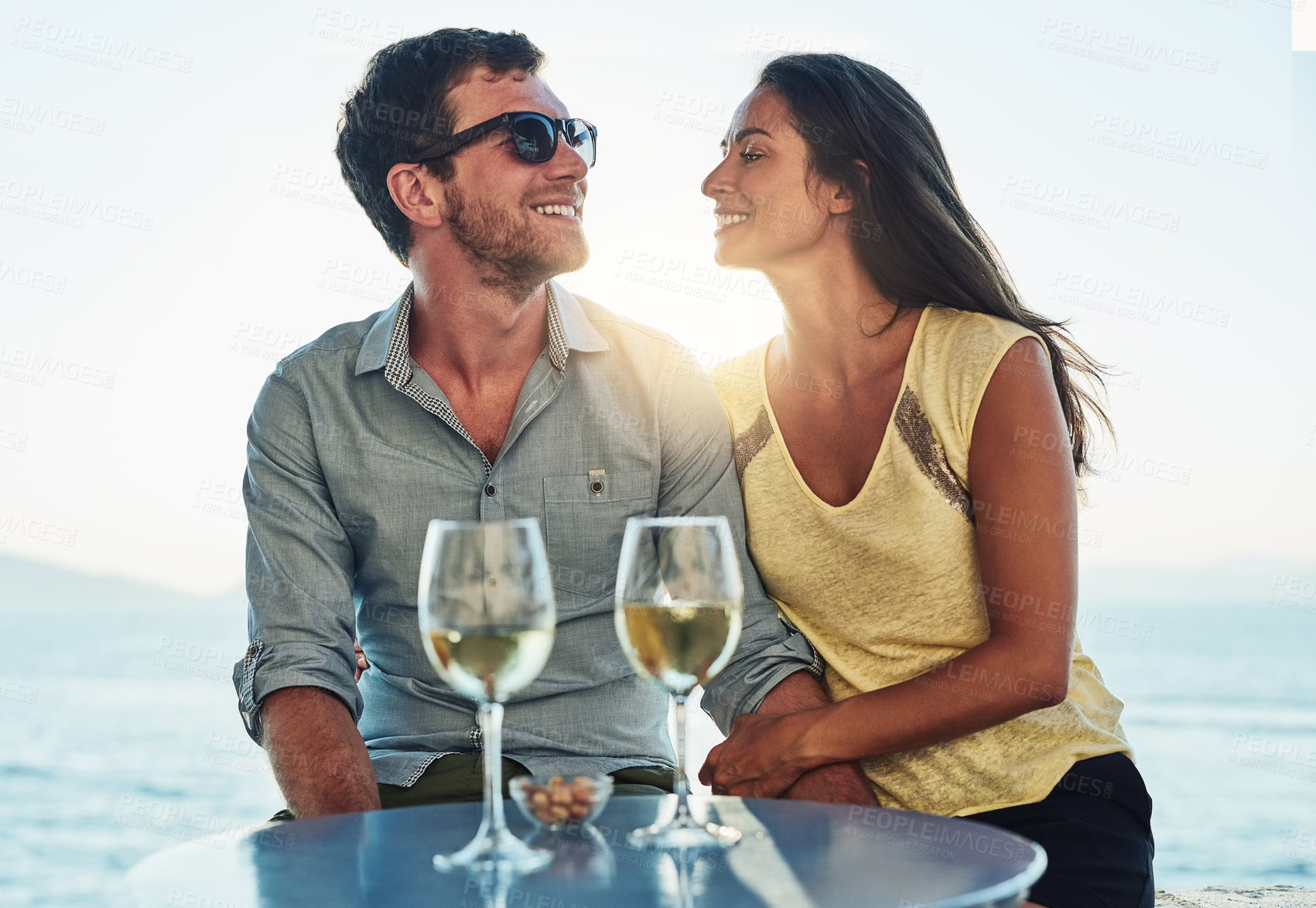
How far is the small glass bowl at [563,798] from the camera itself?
123cm

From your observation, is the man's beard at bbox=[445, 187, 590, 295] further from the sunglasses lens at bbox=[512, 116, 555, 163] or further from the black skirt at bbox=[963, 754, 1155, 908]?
the black skirt at bbox=[963, 754, 1155, 908]

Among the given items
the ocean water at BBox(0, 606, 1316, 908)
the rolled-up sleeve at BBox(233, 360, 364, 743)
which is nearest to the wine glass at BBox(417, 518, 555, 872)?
the rolled-up sleeve at BBox(233, 360, 364, 743)

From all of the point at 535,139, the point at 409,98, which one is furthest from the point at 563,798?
the point at 409,98

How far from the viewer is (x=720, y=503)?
233 centimetres

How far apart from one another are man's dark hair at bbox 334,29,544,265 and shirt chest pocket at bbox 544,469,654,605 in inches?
34.9

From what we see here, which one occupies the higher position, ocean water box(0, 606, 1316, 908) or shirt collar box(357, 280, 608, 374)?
shirt collar box(357, 280, 608, 374)

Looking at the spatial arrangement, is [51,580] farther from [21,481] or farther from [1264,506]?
[1264,506]

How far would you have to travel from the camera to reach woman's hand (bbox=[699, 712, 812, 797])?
1.95 metres

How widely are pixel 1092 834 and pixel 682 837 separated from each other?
3.51ft

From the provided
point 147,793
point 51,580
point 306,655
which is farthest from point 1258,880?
point 51,580

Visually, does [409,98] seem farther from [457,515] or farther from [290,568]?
[290,568]

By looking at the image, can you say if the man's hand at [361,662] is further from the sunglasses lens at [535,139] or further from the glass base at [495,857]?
the glass base at [495,857]

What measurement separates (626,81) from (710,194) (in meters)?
9.57

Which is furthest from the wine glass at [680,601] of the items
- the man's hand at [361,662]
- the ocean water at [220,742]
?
the ocean water at [220,742]
